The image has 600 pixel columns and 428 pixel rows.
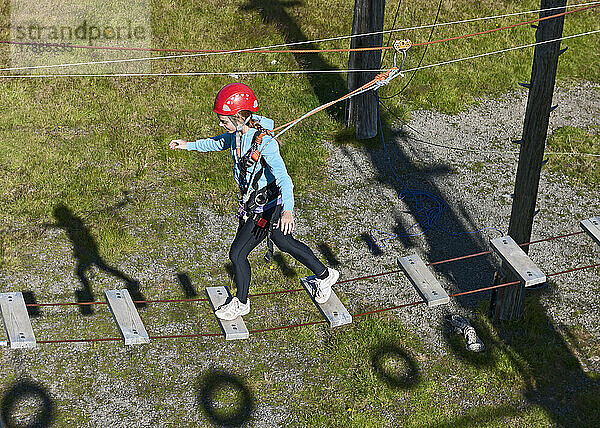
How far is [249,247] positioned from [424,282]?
1.69 meters

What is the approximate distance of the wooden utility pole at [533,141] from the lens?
8984 mm

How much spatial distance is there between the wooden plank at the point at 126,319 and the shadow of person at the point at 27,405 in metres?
2.44

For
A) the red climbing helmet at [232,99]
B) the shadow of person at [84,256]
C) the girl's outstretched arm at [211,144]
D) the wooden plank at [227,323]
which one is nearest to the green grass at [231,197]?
the shadow of person at [84,256]

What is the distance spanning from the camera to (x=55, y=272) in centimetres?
1087

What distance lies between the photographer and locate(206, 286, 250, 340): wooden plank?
7.02 metres

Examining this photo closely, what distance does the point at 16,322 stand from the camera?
6.74 meters

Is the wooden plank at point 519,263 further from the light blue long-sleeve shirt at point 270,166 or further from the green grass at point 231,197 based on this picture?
the green grass at point 231,197

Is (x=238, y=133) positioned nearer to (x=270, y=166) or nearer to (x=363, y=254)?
(x=270, y=166)

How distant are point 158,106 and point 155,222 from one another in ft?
12.7

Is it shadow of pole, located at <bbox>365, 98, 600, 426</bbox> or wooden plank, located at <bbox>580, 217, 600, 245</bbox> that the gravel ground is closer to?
shadow of pole, located at <bbox>365, 98, 600, 426</bbox>

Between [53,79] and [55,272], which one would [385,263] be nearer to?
[55,272]

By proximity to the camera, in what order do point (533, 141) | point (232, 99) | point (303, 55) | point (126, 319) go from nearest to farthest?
point (232, 99)
point (126, 319)
point (533, 141)
point (303, 55)

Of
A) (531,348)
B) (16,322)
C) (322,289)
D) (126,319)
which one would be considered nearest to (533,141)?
(531,348)

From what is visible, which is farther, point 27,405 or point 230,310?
point 27,405
